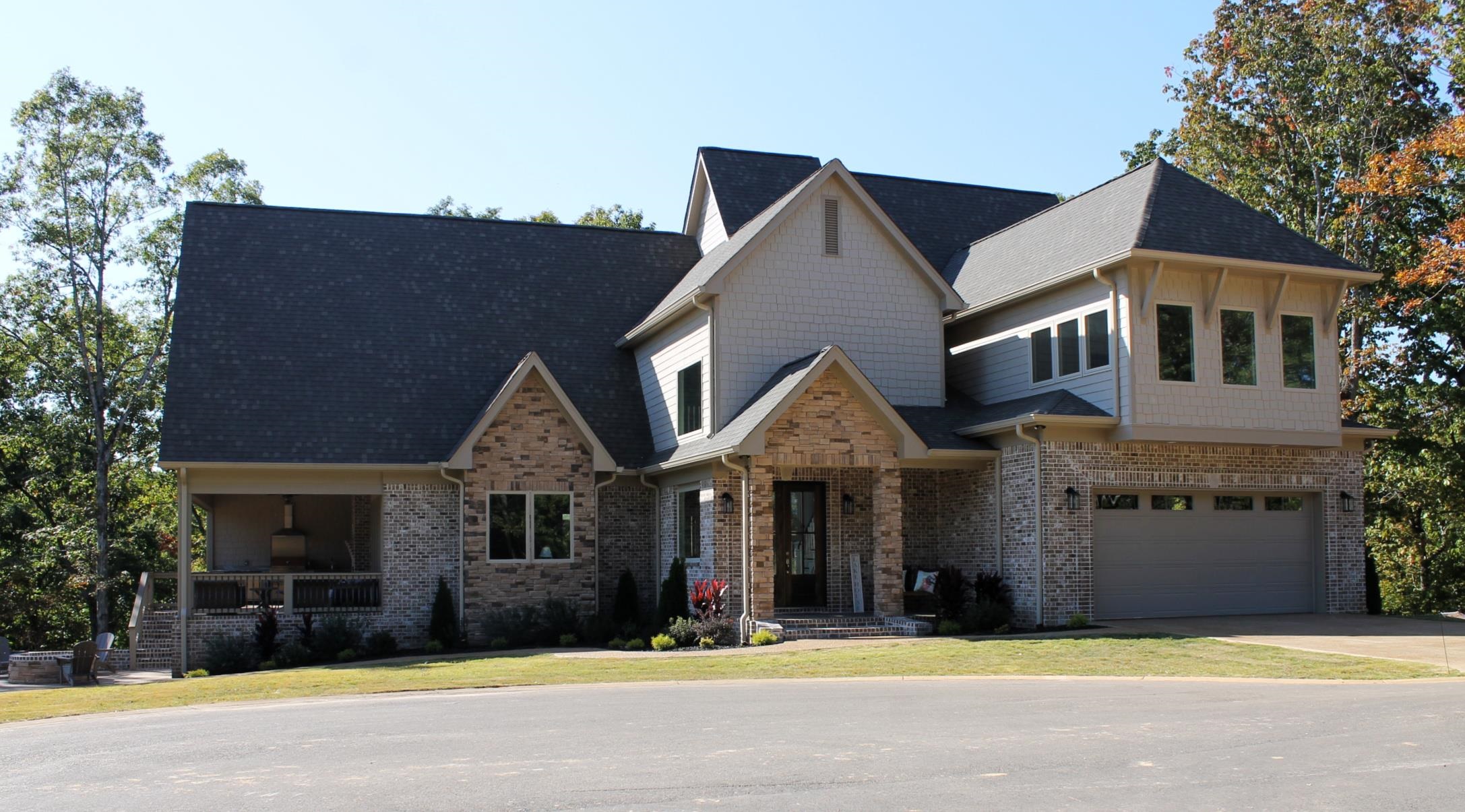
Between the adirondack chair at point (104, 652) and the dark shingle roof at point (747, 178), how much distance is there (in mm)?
14269

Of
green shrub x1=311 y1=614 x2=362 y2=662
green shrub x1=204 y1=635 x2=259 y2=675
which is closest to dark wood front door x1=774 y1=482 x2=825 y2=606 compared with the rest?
green shrub x1=311 y1=614 x2=362 y2=662

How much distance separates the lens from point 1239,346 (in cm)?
2173

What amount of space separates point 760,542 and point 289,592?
843cm

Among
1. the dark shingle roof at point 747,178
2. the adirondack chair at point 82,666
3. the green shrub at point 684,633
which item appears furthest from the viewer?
the dark shingle roof at point 747,178

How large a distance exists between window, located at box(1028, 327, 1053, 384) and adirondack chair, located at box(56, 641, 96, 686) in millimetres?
16901

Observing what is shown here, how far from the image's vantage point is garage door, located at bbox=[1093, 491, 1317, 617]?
71.4 ft

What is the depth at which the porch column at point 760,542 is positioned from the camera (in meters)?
20.7

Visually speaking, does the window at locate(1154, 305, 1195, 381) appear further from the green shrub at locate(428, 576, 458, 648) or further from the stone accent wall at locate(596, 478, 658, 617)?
the green shrub at locate(428, 576, 458, 648)

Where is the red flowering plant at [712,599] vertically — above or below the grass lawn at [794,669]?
above

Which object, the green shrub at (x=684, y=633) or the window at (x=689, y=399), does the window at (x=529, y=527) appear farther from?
the green shrub at (x=684, y=633)

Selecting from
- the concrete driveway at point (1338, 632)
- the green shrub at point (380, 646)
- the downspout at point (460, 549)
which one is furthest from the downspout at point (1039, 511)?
the green shrub at point (380, 646)

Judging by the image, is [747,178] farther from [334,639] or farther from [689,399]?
[334,639]

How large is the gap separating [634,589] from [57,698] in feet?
32.4

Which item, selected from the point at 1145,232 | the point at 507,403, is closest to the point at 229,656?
the point at 507,403
